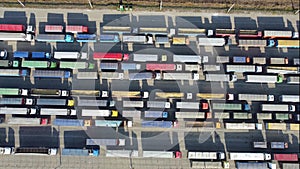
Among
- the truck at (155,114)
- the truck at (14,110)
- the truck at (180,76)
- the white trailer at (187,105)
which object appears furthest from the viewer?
the truck at (180,76)

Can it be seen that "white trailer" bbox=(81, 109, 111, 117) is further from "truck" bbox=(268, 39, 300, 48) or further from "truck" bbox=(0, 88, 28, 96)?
"truck" bbox=(268, 39, 300, 48)

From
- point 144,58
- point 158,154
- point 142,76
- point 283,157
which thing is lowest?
point 283,157

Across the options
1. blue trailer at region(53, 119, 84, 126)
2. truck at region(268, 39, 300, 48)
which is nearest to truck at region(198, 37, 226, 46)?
truck at region(268, 39, 300, 48)

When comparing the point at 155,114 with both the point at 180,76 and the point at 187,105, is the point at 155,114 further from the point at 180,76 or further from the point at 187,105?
the point at 180,76

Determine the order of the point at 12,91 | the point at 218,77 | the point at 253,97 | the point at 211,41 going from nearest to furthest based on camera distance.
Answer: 1. the point at 12,91
2. the point at 253,97
3. the point at 218,77
4. the point at 211,41

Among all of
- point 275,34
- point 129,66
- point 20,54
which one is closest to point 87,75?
point 129,66

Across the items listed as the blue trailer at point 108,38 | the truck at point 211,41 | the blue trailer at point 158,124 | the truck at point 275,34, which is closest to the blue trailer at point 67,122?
the blue trailer at point 158,124

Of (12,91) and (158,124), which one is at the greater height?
(12,91)

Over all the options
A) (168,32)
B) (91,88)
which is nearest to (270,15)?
(168,32)

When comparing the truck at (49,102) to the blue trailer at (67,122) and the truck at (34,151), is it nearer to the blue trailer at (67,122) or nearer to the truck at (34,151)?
the blue trailer at (67,122)

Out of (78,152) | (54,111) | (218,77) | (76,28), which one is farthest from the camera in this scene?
(76,28)

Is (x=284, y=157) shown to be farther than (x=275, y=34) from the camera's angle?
No
